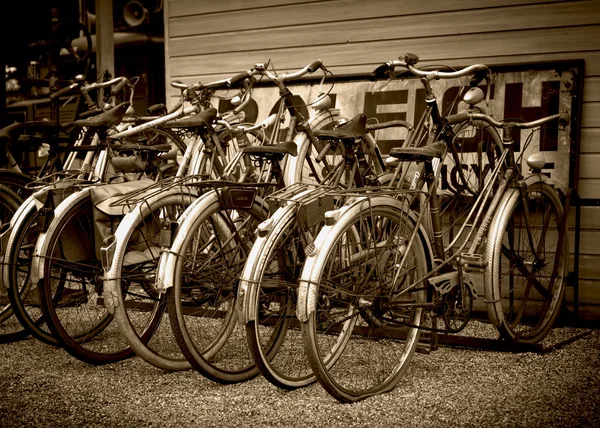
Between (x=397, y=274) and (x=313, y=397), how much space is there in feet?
2.11

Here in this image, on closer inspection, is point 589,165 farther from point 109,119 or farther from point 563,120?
point 109,119

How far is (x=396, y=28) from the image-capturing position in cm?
503

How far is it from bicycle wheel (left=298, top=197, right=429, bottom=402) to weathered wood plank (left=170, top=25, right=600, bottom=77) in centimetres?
182

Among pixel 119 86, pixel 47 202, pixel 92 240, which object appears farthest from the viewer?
pixel 119 86

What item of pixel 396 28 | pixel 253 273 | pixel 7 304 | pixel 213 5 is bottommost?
pixel 7 304

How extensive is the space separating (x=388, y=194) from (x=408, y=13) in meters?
2.24

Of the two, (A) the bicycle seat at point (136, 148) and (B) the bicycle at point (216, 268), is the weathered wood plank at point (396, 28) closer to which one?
(B) the bicycle at point (216, 268)

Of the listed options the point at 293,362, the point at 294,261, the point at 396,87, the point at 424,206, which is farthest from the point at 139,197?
the point at 396,87

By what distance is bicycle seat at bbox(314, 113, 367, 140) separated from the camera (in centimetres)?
332

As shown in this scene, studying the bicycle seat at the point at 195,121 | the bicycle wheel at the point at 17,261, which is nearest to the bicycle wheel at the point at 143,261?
the bicycle seat at the point at 195,121

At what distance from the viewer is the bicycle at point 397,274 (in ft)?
9.80

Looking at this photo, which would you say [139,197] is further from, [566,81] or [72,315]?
[566,81]

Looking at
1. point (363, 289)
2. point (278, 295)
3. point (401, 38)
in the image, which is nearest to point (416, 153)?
point (363, 289)

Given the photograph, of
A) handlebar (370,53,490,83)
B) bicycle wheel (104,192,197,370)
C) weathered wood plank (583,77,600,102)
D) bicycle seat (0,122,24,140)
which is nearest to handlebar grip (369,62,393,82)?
handlebar (370,53,490,83)
